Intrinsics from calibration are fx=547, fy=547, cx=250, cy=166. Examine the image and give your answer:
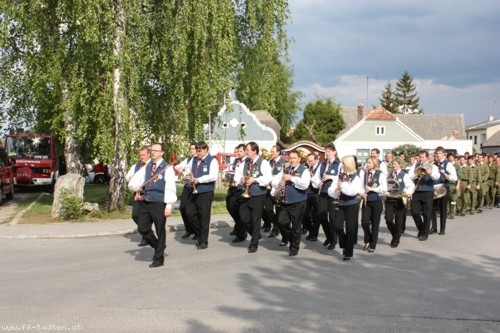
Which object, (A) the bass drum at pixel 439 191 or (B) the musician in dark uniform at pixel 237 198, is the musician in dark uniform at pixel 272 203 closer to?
(B) the musician in dark uniform at pixel 237 198

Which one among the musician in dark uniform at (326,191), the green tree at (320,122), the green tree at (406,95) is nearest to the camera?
the musician in dark uniform at (326,191)

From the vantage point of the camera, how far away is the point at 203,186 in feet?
35.6

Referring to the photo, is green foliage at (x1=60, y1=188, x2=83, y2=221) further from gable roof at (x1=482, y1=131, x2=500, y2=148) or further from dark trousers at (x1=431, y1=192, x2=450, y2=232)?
gable roof at (x1=482, y1=131, x2=500, y2=148)

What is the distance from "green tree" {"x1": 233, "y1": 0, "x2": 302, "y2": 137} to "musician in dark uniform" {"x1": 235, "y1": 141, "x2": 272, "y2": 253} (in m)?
8.50

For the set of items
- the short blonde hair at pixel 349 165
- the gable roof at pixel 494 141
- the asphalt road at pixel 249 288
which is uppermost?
the gable roof at pixel 494 141

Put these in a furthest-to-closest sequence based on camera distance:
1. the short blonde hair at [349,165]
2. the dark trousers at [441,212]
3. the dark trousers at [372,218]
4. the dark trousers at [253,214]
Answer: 1. the dark trousers at [441,212]
2. the dark trousers at [372,218]
3. the dark trousers at [253,214]
4. the short blonde hair at [349,165]

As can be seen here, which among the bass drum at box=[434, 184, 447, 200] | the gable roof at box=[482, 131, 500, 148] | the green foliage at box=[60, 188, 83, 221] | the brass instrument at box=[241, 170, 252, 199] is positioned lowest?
the green foliage at box=[60, 188, 83, 221]

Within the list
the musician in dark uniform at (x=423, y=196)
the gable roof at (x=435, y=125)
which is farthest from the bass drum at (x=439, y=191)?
the gable roof at (x=435, y=125)

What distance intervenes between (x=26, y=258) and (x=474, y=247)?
344 inches

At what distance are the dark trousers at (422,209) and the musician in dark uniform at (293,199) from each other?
11.8ft

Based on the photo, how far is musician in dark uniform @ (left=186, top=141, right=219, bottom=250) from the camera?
10.8m

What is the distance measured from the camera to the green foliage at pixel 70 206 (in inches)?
579

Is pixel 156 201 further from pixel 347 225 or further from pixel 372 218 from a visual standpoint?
pixel 372 218

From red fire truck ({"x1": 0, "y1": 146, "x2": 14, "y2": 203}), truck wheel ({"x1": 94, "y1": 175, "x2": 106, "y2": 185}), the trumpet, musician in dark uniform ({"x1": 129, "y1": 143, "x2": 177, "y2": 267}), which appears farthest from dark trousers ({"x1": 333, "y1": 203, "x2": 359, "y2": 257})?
truck wheel ({"x1": 94, "y1": 175, "x2": 106, "y2": 185})
